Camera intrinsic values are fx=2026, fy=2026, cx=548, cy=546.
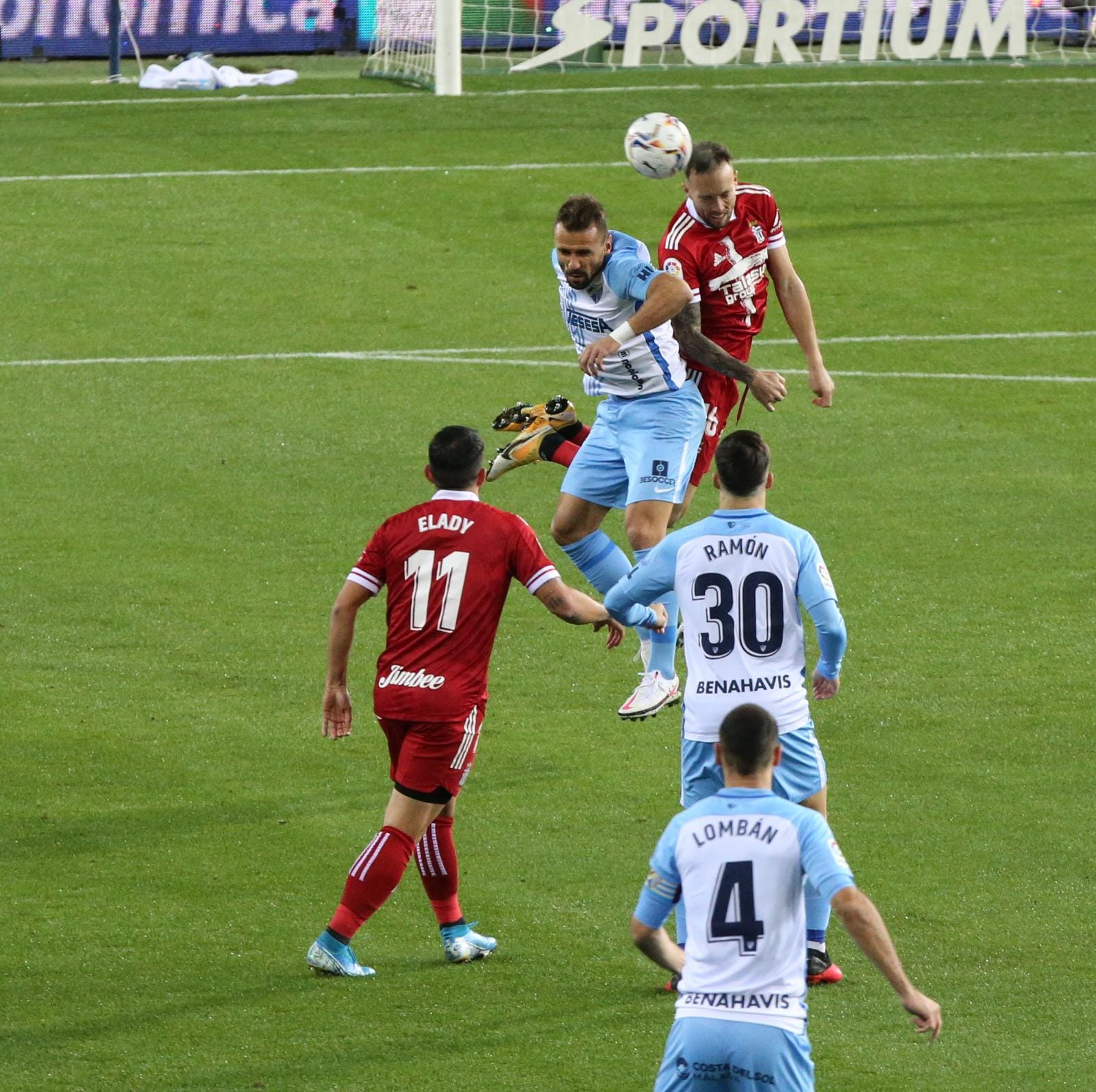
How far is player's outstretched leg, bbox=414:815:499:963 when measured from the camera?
774cm

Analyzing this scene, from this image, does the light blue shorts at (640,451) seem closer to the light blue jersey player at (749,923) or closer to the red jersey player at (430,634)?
the red jersey player at (430,634)

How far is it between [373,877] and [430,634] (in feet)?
3.01

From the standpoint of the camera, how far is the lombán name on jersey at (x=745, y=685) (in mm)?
7031

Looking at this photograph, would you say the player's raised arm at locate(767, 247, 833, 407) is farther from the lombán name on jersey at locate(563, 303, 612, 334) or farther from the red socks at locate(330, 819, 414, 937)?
the red socks at locate(330, 819, 414, 937)

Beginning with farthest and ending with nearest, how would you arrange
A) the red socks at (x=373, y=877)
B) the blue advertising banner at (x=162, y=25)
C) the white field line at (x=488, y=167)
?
the blue advertising banner at (x=162, y=25) → the white field line at (x=488, y=167) → the red socks at (x=373, y=877)

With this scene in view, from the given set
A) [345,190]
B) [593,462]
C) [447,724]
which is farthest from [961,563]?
[345,190]

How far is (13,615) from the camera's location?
12.2m

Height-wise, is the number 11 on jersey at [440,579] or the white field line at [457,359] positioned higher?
the number 11 on jersey at [440,579]

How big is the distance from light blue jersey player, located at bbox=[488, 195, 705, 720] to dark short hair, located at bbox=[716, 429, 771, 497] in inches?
108

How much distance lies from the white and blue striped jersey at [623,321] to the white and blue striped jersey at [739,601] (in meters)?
3.04

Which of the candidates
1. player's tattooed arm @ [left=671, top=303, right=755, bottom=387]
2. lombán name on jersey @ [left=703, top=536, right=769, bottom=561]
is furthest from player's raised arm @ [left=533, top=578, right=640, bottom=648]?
player's tattooed arm @ [left=671, top=303, right=755, bottom=387]

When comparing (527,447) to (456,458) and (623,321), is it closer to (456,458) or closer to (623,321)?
(623,321)

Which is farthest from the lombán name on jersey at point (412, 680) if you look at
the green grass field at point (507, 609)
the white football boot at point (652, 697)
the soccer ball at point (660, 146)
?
the soccer ball at point (660, 146)

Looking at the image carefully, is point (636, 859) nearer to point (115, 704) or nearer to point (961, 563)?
point (115, 704)
